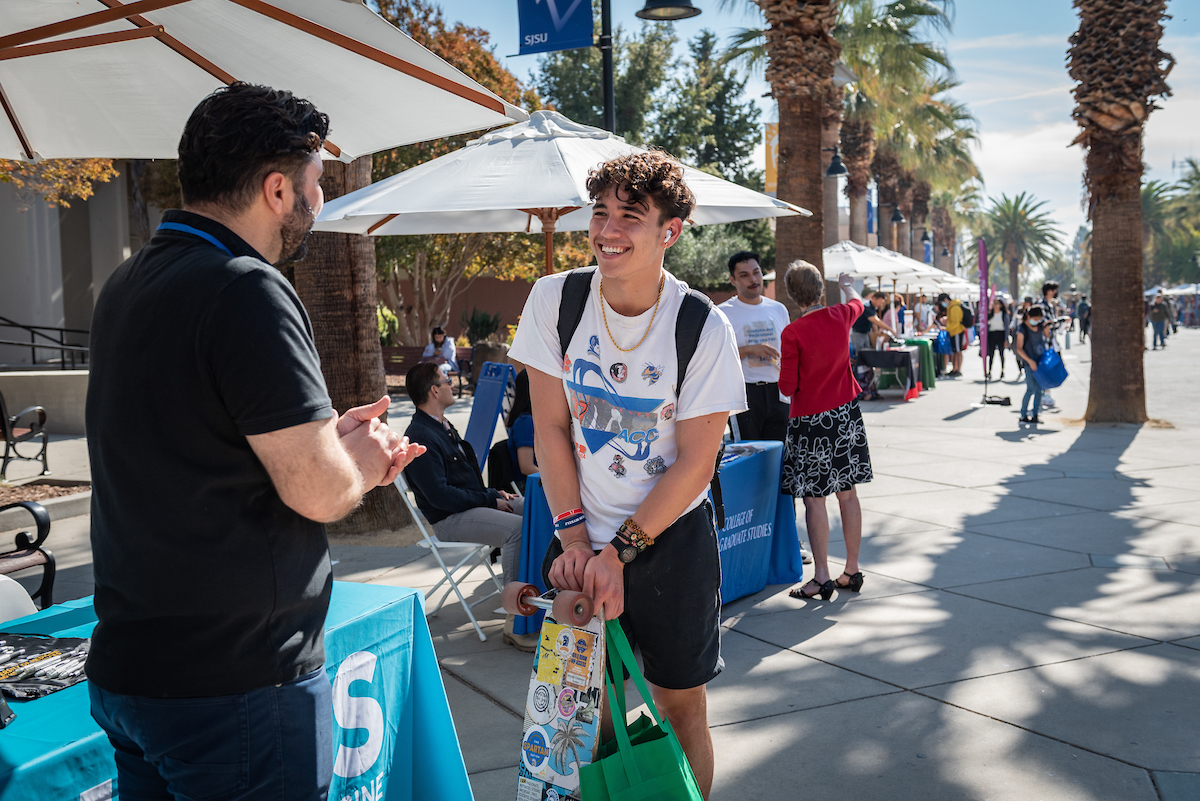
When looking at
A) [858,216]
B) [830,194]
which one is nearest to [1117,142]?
[830,194]

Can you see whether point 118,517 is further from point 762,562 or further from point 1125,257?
point 1125,257

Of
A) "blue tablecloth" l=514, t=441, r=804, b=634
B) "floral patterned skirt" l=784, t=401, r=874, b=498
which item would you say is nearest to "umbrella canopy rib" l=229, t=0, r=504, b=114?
"blue tablecloth" l=514, t=441, r=804, b=634

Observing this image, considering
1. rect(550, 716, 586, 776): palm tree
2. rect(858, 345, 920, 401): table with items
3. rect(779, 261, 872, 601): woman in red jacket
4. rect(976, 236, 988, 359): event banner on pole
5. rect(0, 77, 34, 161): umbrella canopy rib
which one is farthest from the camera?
rect(858, 345, 920, 401): table with items

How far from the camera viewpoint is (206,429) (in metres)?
1.47

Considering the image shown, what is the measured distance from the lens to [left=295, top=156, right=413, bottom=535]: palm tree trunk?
688cm

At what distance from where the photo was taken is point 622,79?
115 ft

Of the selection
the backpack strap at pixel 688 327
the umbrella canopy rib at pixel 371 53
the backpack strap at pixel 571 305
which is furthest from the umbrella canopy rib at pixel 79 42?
→ the backpack strap at pixel 688 327

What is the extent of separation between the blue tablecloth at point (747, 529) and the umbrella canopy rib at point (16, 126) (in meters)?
2.73

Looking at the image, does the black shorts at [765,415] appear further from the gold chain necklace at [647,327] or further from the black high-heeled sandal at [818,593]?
the gold chain necklace at [647,327]

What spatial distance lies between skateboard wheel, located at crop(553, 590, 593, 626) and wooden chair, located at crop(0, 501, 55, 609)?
276cm

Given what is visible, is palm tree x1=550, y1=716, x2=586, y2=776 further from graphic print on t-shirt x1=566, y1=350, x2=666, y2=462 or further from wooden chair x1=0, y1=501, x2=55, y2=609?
wooden chair x1=0, y1=501, x2=55, y2=609

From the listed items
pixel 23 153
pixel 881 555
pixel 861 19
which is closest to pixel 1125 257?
pixel 881 555

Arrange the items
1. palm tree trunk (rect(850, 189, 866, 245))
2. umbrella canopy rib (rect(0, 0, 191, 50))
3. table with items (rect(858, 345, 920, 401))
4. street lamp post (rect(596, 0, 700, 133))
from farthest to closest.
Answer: palm tree trunk (rect(850, 189, 866, 245)), table with items (rect(858, 345, 920, 401)), street lamp post (rect(596, 0, 700, 133)), umbrella canopy rib (rect(0, 0, 191, 50))

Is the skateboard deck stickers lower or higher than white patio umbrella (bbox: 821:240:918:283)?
lower
